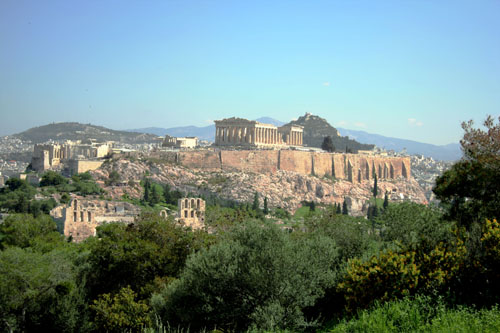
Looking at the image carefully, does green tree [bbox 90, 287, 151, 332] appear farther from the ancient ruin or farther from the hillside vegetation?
the ancient ruin

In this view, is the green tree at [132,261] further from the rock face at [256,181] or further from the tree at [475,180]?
the rock face at [256,181]

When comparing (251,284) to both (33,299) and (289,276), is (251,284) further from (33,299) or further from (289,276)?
(33,299)

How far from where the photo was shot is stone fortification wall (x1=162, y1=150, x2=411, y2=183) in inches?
2835

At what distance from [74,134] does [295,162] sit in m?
99.8

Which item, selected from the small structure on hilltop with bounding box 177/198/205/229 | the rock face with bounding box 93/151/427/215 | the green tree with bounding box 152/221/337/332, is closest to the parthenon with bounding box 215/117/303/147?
the rock face with bounding box 93/151/427/215

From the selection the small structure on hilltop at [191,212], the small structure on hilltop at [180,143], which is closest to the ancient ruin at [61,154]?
the small structure on hilltop at [180,143]

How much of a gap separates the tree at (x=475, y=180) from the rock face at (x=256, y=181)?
135 feet

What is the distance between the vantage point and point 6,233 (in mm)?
31219

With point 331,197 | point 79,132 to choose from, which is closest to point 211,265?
point 331,197

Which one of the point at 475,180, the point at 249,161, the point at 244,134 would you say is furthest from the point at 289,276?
the point at 244,134

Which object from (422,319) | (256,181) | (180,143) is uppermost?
(180,143)

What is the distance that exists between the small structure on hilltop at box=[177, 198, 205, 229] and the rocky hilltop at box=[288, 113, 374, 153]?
74.4 metres

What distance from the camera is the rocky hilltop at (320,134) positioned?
114m

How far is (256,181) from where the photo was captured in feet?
227
